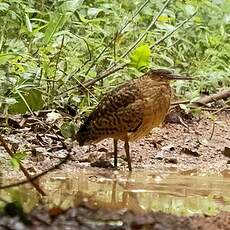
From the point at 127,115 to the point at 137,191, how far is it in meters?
1.26

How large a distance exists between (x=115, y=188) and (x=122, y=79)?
2866 mm

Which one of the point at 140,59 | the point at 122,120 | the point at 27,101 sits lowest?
the point at 122,120

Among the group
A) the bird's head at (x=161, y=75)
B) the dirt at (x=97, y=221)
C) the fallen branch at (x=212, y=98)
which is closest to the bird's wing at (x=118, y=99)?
the bird's head at (x=161, y=75)

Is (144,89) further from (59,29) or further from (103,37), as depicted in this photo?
(103,37)

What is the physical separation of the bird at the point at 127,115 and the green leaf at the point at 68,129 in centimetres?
24

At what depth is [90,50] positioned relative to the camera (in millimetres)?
8227

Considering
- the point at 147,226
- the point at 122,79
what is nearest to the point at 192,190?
the point at 147,226

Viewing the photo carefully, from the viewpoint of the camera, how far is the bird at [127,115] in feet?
22.7

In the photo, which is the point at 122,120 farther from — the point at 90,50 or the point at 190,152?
the point at 90,50

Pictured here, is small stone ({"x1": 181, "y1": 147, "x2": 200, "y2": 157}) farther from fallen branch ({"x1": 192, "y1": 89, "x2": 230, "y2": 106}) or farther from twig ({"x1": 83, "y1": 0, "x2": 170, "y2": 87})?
fallen branch ({"x1": 192, "y1": 89, "x2": 230, "y2": 106})

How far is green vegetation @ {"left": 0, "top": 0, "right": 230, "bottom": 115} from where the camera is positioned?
7641mm

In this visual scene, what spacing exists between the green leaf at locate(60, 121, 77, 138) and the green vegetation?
346 mm

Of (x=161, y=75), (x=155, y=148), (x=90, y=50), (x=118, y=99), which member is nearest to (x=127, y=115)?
(x=118, y=99)

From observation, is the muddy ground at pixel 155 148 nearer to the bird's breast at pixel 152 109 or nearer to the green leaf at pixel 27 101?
the green leaf at pixel 27 101
